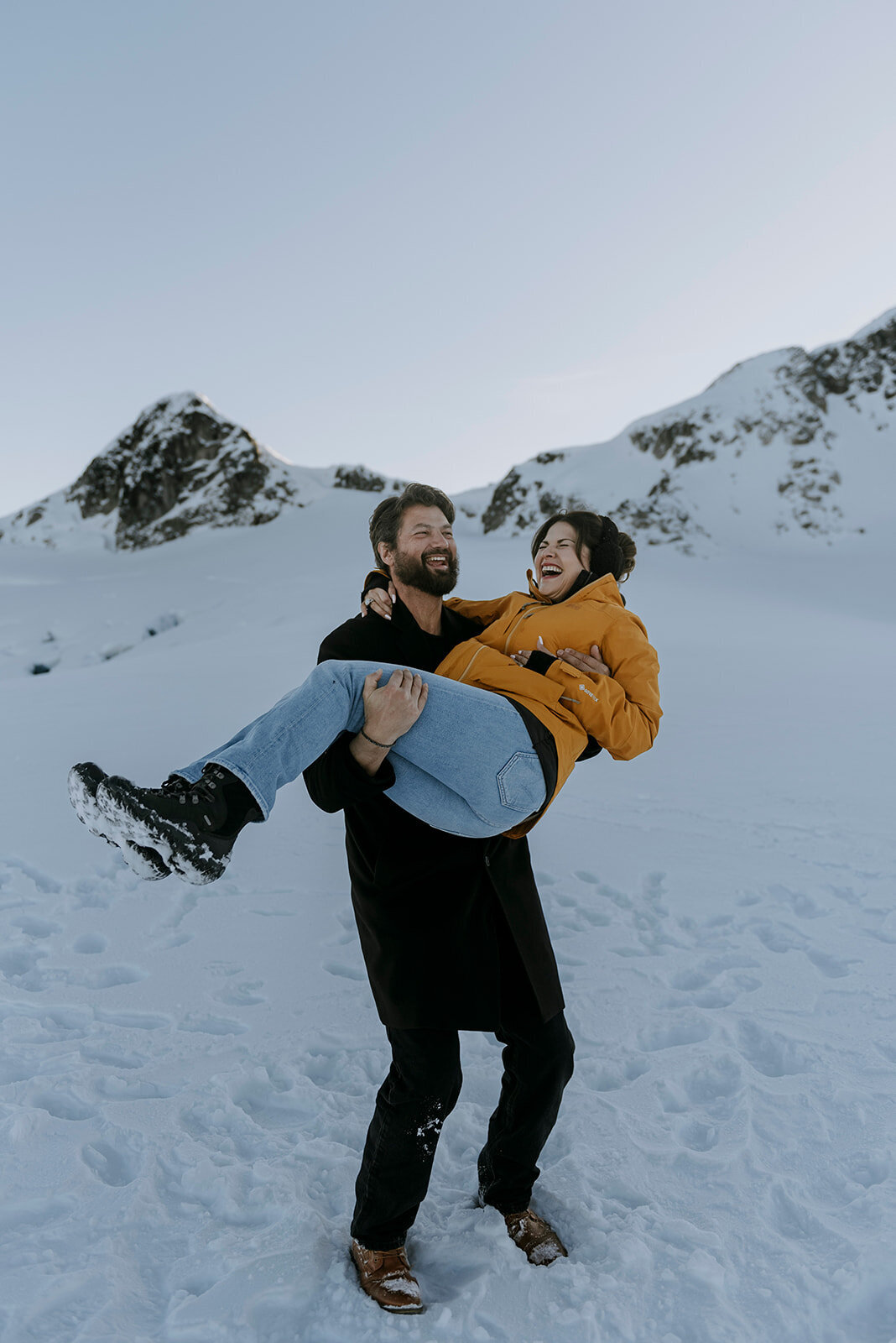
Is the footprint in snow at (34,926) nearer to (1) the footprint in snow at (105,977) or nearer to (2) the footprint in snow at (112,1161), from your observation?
(1) the footprint in snow at (105,977)

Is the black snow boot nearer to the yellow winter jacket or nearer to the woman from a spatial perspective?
the woman

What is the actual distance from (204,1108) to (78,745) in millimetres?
5763

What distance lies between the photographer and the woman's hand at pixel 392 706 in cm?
224

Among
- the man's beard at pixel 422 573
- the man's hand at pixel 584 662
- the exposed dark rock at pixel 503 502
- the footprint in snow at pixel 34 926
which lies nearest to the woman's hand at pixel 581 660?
the man's hand at pixel 584 662

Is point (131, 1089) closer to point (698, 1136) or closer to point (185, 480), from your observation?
point (698, 1136)

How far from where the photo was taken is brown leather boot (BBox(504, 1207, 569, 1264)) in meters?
2.43

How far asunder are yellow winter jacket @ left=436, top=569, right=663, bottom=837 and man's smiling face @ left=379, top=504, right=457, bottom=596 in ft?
0.90

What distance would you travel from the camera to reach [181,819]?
207 cm

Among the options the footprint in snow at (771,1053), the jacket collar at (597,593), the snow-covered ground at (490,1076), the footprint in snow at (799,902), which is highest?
the jacket collar at (597,593)

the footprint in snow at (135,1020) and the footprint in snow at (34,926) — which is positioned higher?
the footprint in snow at (34,926)

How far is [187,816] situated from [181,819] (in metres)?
0.02

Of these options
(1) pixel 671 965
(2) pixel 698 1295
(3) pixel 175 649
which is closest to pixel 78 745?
(3) pixel 175 649

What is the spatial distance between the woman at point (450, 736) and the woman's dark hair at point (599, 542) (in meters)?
0.24

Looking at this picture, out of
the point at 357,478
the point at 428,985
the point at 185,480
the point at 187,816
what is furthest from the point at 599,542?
the point at 357,478
